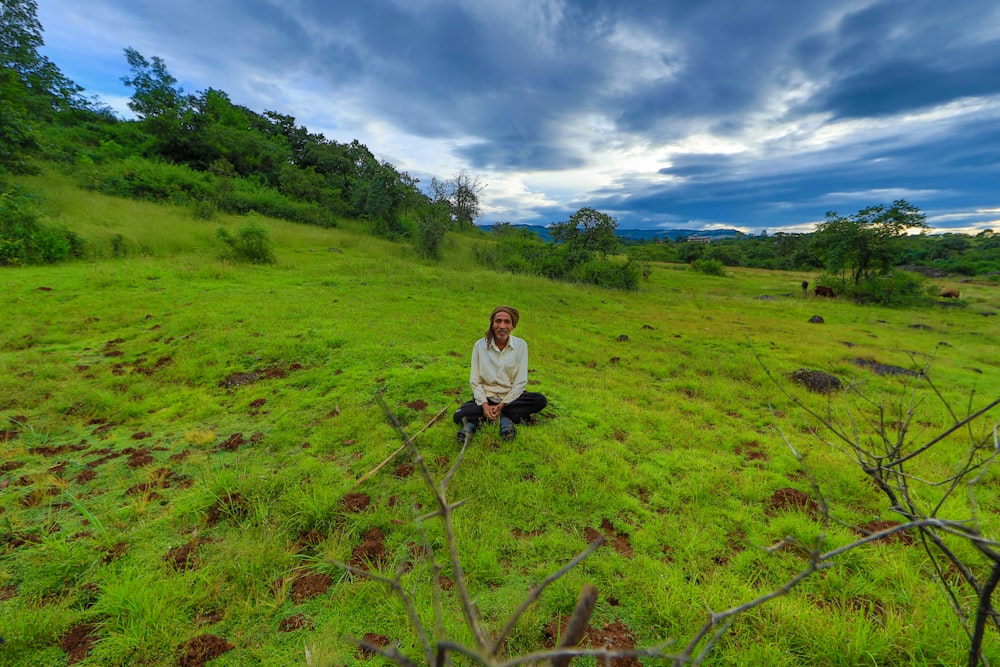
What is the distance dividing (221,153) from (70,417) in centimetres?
3746

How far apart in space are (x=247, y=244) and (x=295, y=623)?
16994 millimetres

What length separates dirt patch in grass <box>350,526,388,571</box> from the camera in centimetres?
297

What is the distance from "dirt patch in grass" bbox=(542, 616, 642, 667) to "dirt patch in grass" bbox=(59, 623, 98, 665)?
9.31 ft

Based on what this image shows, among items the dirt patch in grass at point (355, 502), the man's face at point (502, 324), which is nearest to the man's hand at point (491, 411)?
the man's face at point (502, 324)

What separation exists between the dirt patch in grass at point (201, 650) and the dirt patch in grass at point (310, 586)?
43 cm

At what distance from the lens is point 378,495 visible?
368 cm

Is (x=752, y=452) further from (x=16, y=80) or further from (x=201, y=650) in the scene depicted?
(x=16, y=80)

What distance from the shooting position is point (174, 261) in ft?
46.0

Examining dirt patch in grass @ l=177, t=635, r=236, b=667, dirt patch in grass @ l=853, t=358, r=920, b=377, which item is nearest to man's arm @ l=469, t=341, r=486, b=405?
dirt patch in grass @ l=177, t=635, r=236, b=667

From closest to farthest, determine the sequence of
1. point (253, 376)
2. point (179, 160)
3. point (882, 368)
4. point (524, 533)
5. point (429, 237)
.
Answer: point (524, 533)
point (253, 376)
point (882, 368)
point (429, 237)
point (179, 160)

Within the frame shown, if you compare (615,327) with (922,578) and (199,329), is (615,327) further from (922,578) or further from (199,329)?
(199,329)

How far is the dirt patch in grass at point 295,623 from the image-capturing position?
8.25 ft

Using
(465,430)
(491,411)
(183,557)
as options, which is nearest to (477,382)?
(491,411)

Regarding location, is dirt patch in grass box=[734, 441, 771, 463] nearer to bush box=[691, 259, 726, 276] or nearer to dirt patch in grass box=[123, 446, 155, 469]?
dirt patch in grass box=[123, 446, 155, 469]
